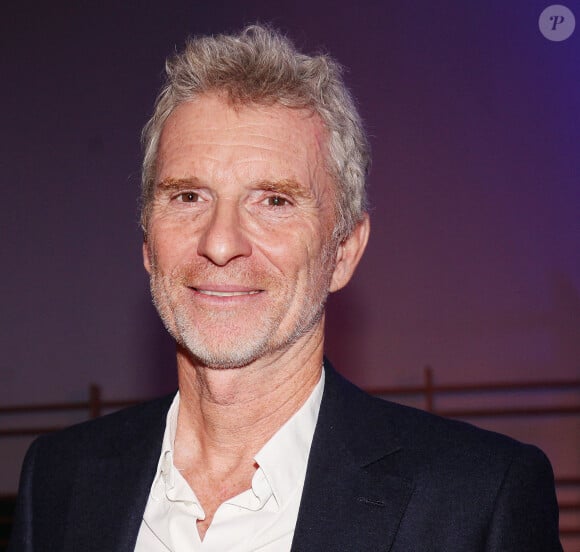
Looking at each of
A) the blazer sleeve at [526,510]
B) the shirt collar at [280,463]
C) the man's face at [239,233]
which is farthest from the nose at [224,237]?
the blazer sleeve at [526,510]

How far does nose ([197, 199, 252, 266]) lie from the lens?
1753 mm

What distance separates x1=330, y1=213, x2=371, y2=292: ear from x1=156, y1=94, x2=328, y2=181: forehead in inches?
10.0

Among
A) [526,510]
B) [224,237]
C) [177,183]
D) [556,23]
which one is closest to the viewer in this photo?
[526,510]

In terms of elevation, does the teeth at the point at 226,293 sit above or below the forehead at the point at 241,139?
below

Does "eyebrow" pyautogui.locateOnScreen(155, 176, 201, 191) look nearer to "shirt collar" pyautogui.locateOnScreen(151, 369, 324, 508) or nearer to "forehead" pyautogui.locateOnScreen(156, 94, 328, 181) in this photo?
"forehead" pyautogui.locateOnScreen(156, 94, 328, 181)

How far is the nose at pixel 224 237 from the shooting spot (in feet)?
5.75

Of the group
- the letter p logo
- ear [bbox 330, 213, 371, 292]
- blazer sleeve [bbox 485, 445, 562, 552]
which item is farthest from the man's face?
the letter p logo

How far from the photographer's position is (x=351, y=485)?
68.1 inches

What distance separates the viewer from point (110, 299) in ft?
20.1

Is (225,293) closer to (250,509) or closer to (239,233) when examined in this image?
(239,233)

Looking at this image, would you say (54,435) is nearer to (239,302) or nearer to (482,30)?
(239,302)

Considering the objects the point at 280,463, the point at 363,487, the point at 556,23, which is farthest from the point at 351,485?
the point at 556,23

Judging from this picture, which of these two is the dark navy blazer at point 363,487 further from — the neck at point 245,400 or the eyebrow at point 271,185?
the eyebrow at point 271,185

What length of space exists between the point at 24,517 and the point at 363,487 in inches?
35.9
